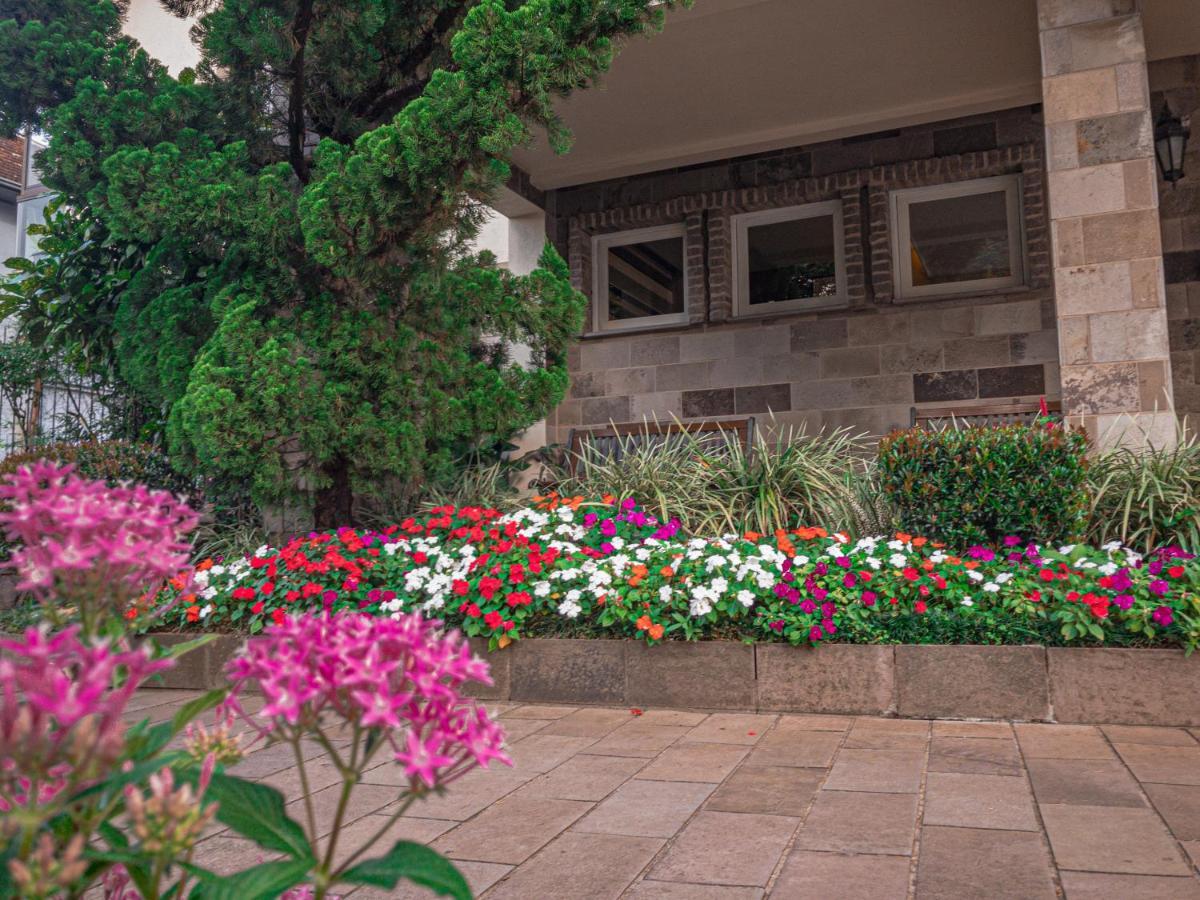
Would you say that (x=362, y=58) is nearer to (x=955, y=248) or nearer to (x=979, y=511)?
(x=979, y=511)

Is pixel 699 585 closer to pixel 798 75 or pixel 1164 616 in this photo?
pixel 1164 616

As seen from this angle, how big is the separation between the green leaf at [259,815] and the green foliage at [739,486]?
3.59m

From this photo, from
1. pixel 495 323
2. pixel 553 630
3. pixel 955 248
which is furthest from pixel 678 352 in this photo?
pixel 553 630

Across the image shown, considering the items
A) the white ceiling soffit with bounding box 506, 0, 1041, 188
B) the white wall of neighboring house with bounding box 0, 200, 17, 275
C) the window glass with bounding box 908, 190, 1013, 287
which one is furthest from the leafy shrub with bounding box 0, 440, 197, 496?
the white wall of neighboring house with bounding box 0, 200, 17, 275

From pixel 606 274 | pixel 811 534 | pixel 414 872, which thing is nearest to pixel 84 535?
pixel 414 872

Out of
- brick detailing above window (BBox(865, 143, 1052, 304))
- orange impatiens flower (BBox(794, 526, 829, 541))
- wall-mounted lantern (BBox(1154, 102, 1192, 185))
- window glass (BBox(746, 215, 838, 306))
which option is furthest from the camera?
window glass (BBox(746, 215, 838, 306))

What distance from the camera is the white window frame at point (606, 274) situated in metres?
7.26

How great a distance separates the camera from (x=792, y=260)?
23.3ft

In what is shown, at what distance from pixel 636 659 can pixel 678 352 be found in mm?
4113

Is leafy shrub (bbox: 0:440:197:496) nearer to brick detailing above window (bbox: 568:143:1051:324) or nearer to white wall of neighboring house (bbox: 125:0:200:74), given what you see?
brick detailing above window (bbox: 568:143:1051:324)

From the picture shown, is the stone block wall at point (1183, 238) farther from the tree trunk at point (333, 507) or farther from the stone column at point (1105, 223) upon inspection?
the tree trunk at point (333, 507)

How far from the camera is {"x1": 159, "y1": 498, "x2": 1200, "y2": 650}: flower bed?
304 centimetres

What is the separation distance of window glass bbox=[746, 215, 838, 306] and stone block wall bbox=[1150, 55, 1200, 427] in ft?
7.04

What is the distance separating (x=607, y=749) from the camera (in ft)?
8.95
